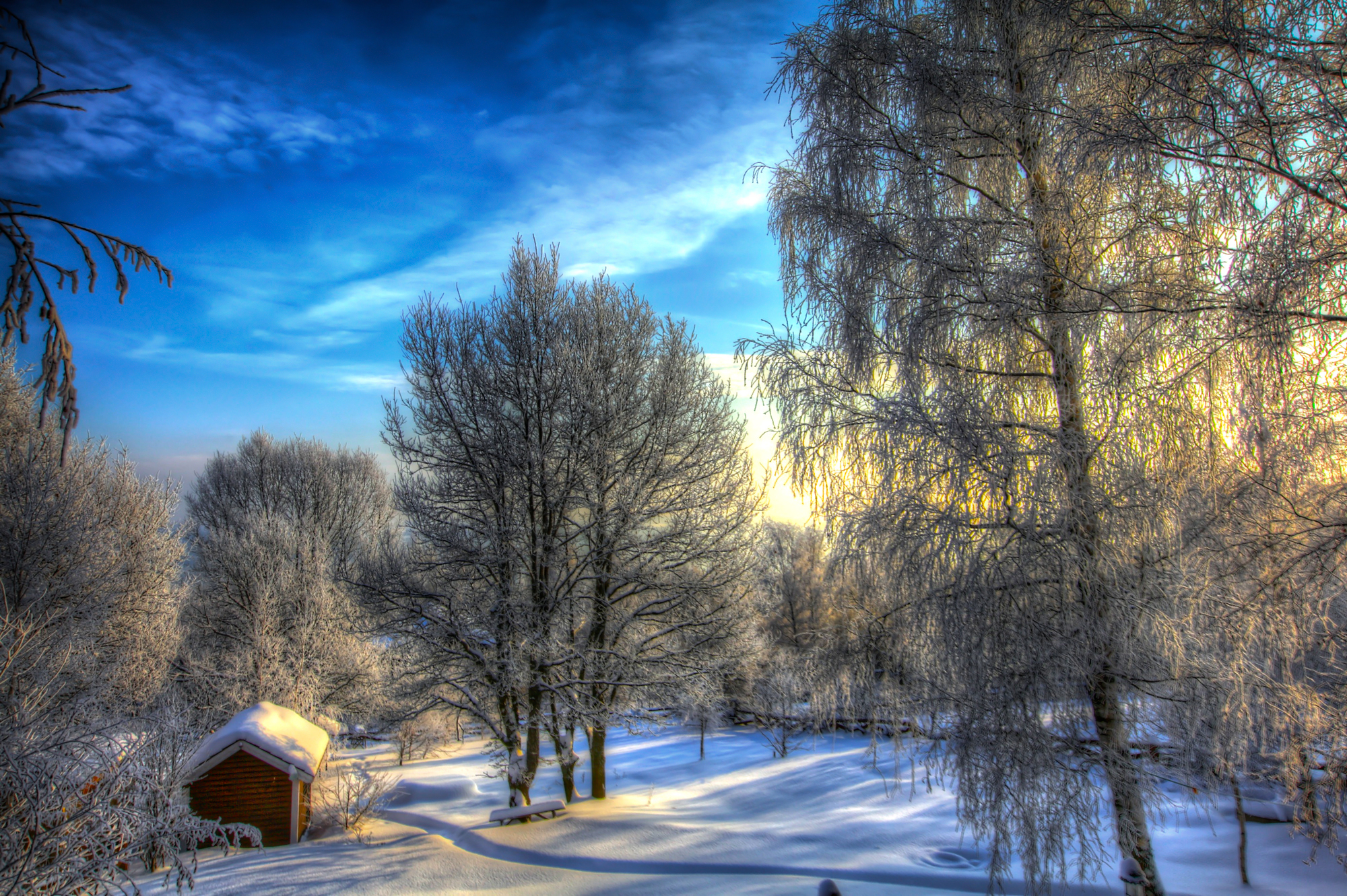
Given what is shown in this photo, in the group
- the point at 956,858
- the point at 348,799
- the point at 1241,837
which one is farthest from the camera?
the point at 348,799

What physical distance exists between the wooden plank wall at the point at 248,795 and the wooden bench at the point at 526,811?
19.0 feet

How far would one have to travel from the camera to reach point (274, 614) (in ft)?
62.3

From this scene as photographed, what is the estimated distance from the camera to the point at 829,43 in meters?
5.64

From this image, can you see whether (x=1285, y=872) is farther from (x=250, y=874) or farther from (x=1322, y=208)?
(x=250, y=874)

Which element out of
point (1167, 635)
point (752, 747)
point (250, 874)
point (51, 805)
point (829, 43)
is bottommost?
point (752, 747)

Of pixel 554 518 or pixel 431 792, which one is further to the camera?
pixel 431 792

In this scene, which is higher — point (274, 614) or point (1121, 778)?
point (274, 614)

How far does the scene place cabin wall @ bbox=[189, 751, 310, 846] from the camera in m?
12.3

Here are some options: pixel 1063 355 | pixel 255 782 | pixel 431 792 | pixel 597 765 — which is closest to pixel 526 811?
pixel 597 765

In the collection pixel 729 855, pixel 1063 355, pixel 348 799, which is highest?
pixel 1063 355

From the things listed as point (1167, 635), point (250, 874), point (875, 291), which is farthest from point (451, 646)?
point (1167, 635)

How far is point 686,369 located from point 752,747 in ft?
50.9

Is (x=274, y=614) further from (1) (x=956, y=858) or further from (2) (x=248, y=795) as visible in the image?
(1) (x=956, y=858)

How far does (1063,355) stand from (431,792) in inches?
674
